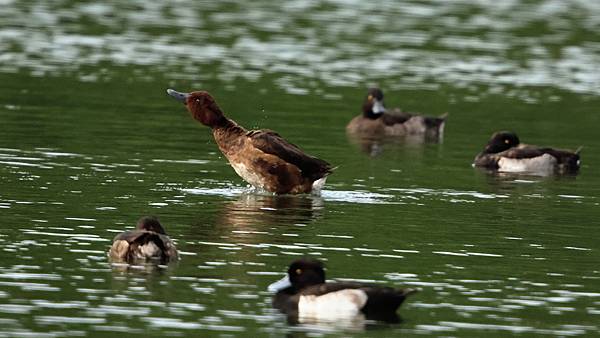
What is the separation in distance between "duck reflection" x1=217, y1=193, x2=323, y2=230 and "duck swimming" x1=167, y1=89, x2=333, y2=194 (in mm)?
219

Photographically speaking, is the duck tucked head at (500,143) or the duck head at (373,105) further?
the duck head at (373,105)

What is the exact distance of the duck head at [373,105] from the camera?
35125 millimetres

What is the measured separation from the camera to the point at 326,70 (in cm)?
4203

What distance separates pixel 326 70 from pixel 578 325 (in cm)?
2651

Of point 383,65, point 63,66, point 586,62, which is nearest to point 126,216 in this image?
point 63,66

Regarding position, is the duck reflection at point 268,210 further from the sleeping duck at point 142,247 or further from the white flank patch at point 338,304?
the white flank patch at point 338,304

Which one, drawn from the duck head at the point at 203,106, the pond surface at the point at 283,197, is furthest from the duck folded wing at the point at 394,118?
the duck head at the point at 203,106

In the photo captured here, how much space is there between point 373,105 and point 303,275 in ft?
62.5

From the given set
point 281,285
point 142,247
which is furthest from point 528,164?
point 281,285

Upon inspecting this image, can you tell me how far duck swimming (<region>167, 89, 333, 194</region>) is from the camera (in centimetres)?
2423

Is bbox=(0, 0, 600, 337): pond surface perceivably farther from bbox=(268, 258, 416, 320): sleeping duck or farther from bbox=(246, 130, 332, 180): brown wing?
bbox=(246, 130, 332, 180): brown wing

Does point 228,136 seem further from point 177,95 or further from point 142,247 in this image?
point 142,247

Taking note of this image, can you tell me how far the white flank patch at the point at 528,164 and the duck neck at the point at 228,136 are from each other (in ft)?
21.4

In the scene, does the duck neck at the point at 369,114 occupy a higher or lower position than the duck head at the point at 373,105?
lower
